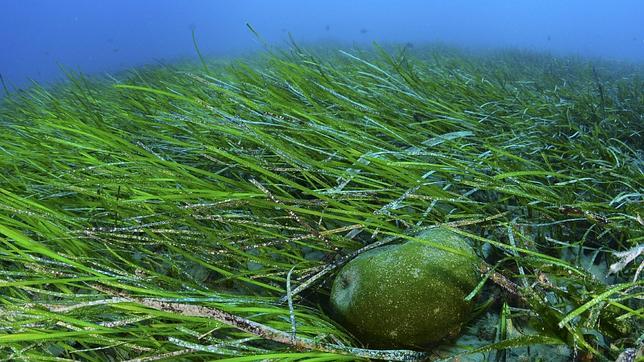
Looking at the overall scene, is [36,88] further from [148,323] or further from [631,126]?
[631,126]

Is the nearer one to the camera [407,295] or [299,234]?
[407,295]

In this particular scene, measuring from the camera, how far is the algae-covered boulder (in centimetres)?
105

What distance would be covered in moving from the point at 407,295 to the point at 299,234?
0.44m

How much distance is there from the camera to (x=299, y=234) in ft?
4.53

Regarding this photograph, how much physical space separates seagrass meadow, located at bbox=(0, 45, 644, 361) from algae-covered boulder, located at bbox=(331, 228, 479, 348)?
4cm

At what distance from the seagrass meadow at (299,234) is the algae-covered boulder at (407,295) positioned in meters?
0.04

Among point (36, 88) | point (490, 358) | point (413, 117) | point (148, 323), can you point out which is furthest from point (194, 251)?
point (36, 88)

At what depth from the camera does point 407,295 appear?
1080 millimetres

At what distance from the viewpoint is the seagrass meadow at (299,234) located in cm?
94

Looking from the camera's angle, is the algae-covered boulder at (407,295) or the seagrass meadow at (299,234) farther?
the algae-covered boulder at (407,295)

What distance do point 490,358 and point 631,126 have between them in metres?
1.95

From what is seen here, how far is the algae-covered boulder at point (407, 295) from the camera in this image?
3.45 ft

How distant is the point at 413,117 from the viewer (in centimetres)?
224

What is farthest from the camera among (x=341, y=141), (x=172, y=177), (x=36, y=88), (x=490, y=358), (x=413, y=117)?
(x=36, y=88)
